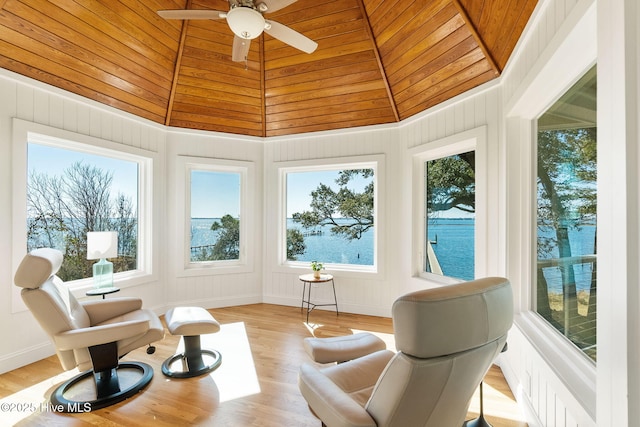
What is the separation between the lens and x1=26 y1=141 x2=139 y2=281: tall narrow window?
124 inches

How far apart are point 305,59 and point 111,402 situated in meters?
3.83

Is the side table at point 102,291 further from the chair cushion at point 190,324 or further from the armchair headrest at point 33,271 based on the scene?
the armchair headrest at point 33,271

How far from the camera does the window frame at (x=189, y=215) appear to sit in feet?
14.4

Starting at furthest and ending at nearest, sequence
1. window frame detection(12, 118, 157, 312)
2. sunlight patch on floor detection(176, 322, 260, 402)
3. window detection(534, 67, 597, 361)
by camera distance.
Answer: window frame detection(12, 118, 157, 312)
sunlight patch on floor detection(176, 322, 260, 402)
window detection(534, 67, 597, 361)

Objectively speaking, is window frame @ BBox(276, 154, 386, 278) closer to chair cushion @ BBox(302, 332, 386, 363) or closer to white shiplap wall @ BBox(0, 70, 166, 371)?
chair cushion @ BBox(302, 332, 386, 363)

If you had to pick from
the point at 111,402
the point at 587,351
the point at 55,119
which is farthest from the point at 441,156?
the point at 55,119

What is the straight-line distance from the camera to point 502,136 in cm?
274

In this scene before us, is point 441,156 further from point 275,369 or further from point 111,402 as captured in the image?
point 111,402

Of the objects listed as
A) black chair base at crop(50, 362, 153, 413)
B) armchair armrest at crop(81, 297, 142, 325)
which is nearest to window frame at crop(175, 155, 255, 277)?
armchair armrest at crop(81, 297, 142, 325)

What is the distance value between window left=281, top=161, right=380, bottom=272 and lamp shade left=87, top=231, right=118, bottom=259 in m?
2.24

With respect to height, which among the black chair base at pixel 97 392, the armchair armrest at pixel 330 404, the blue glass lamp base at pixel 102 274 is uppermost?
the blue glass lamp base at pixel 102 274

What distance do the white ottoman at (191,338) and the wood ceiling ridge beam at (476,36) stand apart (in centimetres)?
327

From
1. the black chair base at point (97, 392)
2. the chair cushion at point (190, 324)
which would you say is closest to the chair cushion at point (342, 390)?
the chair cushion at point (190, 324)

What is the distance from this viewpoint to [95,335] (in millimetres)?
2139
